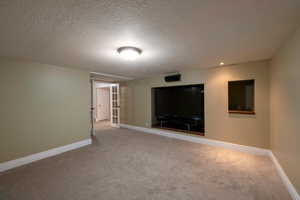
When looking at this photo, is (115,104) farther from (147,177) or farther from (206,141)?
(147,177)

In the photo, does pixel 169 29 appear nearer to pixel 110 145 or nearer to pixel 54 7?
pixel 54 7

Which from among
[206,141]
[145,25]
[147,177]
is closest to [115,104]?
[206,141]

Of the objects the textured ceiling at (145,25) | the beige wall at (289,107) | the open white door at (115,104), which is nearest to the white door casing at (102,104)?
the open white door at (115,104)

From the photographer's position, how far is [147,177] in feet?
7.20

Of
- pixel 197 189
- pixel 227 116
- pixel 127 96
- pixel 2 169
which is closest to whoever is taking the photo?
pixel 197 189

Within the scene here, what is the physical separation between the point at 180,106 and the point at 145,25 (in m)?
3.33

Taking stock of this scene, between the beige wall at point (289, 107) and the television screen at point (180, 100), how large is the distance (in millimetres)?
1879

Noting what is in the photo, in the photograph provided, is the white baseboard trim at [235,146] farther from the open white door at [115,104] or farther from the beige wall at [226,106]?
the open white door at [115,104]

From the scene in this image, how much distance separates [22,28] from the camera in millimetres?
1536

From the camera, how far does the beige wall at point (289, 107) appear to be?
161 cm

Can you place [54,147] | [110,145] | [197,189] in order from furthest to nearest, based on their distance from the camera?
[110,145]
[54,147]
[197,189]

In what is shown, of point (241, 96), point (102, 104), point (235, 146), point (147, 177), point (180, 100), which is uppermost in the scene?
point (241, 96)

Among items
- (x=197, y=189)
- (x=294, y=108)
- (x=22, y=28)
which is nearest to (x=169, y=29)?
(x=22, y=28)

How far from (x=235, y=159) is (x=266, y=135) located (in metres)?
0.98
